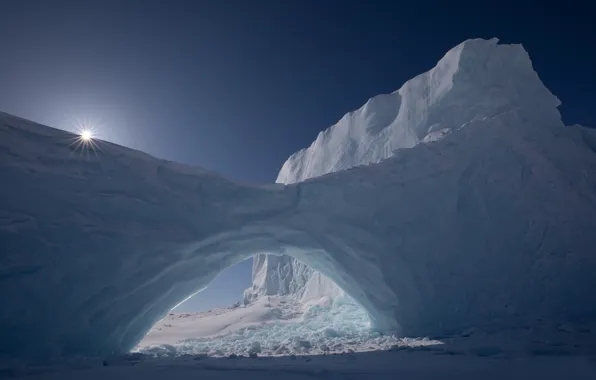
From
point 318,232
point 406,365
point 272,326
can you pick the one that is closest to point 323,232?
point 318,232

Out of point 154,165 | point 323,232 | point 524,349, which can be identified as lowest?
point 524,349

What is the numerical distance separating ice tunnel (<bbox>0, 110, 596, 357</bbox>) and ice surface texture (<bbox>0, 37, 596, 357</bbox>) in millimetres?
30

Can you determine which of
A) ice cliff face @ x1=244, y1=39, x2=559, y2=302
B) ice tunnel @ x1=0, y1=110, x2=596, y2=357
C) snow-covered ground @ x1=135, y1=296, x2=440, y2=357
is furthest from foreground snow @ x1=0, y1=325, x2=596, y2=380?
ice cliff face @ x1=244, y1=39, x2=559, y2=302

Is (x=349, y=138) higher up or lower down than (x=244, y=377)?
higher up

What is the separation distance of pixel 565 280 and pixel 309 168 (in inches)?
568

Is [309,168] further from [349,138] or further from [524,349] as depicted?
[524,349]

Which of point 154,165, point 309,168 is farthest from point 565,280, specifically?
point 309,168

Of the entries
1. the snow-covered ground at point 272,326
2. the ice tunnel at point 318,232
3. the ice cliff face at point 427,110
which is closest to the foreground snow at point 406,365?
the ice tunnel at point 318,232

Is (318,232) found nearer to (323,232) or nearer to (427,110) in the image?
(323,232)

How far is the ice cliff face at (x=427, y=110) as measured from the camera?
573 inches

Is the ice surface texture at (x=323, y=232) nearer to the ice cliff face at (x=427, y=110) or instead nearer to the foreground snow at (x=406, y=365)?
the foreground snow at (x=406, y=365)

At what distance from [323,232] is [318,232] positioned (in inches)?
5.5

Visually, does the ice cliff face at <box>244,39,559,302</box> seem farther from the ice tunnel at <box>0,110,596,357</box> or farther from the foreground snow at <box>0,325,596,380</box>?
the foreground snow at <box>0,325,596,380</box>

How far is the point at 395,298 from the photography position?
33.6 ft
